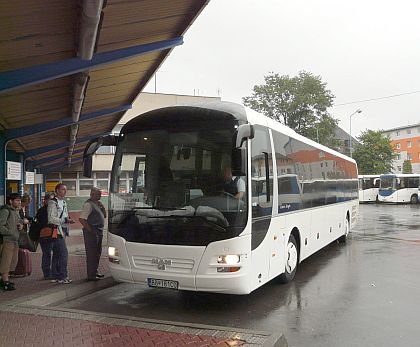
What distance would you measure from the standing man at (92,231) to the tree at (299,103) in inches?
1770

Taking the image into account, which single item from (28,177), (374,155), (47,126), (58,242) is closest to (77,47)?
(58,242)

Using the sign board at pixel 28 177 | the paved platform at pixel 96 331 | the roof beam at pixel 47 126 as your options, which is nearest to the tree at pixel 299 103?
the sign board at pixel 28 177

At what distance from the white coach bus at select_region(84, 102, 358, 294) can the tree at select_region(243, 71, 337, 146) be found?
45953mm

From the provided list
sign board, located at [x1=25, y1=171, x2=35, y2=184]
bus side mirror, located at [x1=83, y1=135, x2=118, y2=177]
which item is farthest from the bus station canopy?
sign board, located at [x1=25, y1=171, x2=35, y2=184]

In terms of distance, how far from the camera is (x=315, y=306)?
284 inches

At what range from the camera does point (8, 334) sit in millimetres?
5359

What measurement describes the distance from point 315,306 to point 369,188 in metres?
42.5

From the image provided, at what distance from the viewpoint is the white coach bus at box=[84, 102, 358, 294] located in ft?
21.0

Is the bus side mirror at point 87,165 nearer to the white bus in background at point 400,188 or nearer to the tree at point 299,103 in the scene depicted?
the white bus in background at point 400,188

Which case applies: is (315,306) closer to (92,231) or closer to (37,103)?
(92,231)

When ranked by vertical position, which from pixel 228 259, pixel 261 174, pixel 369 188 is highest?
pixel 261 174

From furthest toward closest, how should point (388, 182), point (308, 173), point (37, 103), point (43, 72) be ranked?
point (388, 182) → point (37, 103) → point (308, 173) → point (43, 72)

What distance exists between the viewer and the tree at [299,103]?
52531 millimetres

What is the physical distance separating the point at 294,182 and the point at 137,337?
16.5ft
